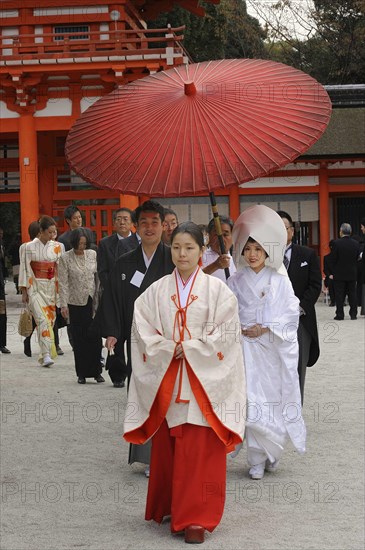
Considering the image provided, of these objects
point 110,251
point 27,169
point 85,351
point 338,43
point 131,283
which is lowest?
point 85,351

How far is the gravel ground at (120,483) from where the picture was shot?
192 inches

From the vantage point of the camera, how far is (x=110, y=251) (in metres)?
8.49

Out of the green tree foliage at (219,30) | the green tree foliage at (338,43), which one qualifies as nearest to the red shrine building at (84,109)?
the green tree foliage at (219,30)

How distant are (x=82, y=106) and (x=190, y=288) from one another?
16.8m

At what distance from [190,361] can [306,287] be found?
261 cm

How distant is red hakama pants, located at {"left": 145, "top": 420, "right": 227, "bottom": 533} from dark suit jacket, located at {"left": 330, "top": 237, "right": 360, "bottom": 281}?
12.8 meters

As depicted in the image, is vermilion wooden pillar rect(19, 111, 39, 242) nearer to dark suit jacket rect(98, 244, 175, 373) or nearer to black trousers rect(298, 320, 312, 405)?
black trousers rect(298, 320, 312, 405)

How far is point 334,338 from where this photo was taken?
45.9 ft

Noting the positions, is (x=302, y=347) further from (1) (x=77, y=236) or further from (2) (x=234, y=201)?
(2) (x=234, y=201)

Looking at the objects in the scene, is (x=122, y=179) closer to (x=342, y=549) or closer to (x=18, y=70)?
(x=342, y=549)

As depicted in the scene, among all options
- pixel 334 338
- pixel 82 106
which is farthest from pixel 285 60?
pixel 334 338

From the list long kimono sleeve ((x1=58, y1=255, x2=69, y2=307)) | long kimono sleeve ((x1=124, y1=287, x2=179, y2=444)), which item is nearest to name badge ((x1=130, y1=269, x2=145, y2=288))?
long kimono sleeve ((x1=124, y1=287, x2=179, y2=444))

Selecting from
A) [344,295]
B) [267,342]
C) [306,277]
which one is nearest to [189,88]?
[267,342]

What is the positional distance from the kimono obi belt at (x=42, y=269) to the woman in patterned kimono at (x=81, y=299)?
98 centimetres
